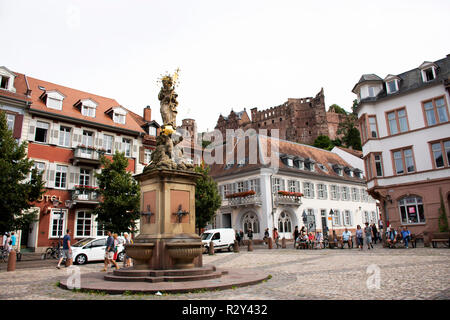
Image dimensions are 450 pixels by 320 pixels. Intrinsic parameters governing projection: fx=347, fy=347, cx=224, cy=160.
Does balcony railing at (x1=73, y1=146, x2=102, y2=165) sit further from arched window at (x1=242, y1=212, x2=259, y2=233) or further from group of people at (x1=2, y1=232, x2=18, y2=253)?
arched window at (x1=242, y1=212, x2=259, y2=233)

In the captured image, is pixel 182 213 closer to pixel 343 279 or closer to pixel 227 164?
pixel 343 279

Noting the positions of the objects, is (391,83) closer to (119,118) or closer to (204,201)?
(204,201)

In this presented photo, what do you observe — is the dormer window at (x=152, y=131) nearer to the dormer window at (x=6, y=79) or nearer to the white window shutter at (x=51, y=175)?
the white window shutter at (x=51, y=175)

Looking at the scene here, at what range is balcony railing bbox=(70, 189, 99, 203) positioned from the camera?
26.6 meters

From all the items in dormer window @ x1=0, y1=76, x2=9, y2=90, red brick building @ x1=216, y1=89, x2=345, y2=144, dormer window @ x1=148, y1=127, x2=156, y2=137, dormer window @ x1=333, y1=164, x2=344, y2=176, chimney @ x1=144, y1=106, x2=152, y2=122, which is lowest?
dormer window @ x1=333, y1=164, x2=344, y2=176

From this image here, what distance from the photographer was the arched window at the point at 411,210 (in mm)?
25047

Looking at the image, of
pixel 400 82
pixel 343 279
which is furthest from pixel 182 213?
pixel 400 82

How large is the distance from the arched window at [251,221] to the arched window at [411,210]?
13869mm

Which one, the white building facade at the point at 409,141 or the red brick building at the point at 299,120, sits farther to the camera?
the red brick building at the point at 299,120

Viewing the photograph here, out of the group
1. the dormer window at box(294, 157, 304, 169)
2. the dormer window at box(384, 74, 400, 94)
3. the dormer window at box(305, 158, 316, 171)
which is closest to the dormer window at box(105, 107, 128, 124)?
the dormer window at box(294, 157, 304, 169)

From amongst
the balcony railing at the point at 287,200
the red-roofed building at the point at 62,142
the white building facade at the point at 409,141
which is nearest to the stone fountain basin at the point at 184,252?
the red-roofed building at the point at 62,142

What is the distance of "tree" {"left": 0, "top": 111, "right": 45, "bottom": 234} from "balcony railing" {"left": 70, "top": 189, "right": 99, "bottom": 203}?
691cm

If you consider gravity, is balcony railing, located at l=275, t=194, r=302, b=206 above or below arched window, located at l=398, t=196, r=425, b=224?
above

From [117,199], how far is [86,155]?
23.6ft
